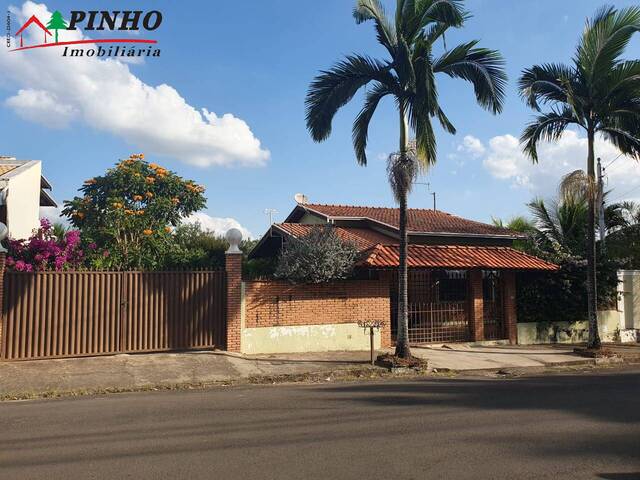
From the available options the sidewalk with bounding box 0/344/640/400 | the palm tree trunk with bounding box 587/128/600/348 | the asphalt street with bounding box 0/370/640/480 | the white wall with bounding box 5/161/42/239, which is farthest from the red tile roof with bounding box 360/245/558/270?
the white wall with bounding box 5/161/42/239

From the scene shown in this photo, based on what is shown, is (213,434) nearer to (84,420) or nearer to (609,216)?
(84,420)

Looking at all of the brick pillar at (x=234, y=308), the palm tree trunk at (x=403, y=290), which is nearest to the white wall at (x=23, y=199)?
the brick pillar at (x=234, y=308)

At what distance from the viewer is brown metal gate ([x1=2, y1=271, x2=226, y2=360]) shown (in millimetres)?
11062

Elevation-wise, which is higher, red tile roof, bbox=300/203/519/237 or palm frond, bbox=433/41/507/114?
palm frond, bbox=433/41/507/114

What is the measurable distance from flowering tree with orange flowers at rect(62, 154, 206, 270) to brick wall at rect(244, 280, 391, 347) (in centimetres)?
875

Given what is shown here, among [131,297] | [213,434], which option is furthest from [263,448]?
[131,297]

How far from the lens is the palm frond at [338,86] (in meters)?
12.1

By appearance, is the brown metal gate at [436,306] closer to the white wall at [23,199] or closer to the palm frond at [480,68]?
the palm frond at [480,68]

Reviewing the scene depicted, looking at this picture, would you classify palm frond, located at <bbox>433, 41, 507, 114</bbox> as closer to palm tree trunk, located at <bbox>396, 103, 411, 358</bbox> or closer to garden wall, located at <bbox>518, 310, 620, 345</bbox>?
palm tree trunk, located at <bbox>396, 103, 411, 358</bbox>

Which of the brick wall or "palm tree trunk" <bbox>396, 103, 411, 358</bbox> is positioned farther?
the brick wall

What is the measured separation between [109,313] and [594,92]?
13.8 meters

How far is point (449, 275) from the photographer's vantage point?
1778 cm

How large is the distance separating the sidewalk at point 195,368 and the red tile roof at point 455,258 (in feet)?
8.69

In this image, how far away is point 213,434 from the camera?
6074 mm
